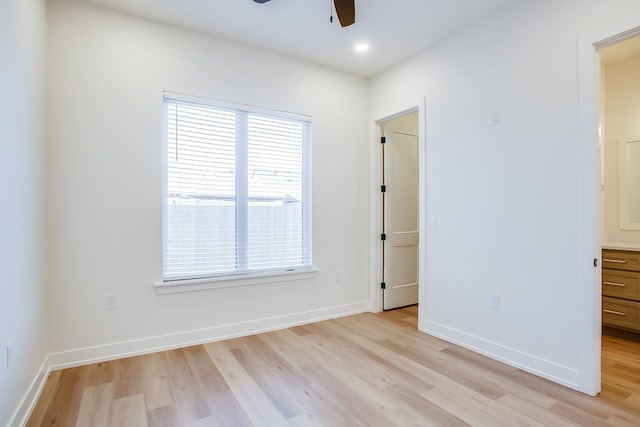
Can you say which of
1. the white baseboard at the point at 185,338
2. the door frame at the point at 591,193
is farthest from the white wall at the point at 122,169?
the door frame at the point at 591,193

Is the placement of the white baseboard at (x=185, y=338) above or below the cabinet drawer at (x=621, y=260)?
below

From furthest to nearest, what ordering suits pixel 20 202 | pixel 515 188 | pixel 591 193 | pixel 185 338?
1. pixel 185 338
2. pixel 515 188
3. pixel 591 193
4. pixel 20 202

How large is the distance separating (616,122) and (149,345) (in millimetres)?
5110

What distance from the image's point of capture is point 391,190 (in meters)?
4.13

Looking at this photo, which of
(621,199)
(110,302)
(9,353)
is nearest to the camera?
(9,353)

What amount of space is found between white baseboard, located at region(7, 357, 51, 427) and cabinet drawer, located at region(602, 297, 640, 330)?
461 cm

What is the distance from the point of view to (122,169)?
9.10 feet

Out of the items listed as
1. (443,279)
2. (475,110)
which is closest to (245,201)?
(443,279)

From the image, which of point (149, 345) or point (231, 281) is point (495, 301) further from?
point (149, 345)

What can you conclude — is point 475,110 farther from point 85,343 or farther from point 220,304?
point 85,343

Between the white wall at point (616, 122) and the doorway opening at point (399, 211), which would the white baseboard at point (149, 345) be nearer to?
the doorway opening at point (399, 211)

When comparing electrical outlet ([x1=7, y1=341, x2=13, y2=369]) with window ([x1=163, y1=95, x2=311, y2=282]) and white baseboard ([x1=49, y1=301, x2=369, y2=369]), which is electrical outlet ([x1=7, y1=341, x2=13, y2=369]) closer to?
white baseboard ([x1=49, y1=301, x2=369, y2=369])

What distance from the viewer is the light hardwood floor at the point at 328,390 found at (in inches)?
76.0

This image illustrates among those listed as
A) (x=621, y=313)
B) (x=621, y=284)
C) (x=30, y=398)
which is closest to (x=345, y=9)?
(x=30, y=398)
